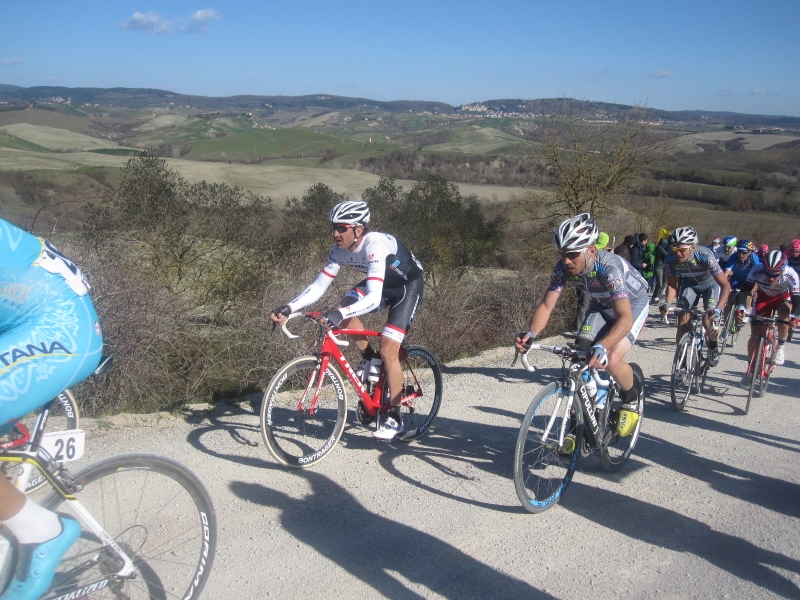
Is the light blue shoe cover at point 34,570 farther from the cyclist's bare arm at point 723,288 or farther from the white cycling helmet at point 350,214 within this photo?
the cyclist's bare arm at point 723,288

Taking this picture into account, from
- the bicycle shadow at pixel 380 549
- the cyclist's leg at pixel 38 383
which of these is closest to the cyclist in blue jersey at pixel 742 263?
the bicycle shadow at pixel 380 549

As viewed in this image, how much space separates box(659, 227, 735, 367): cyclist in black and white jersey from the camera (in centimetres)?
745

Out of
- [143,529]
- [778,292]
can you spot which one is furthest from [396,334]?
[778,292]

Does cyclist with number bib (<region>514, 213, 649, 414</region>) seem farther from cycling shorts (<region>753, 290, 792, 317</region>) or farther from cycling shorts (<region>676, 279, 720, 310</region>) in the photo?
cycling shorts (<region>753, 290, 792, 317</region>)

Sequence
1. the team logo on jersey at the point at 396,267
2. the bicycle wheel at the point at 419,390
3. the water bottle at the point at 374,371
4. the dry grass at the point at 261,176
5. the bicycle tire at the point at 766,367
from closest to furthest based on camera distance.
A: the team logo on jersey at the point at 396,267 → the water bottle at the point at 374,371 → the bicycle wheel at the point at 419,390 → the bicycle tire at the point at 766,367 → the dry grass at the point at 261,176

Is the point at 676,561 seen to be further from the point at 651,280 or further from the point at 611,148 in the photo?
the point at 611,148

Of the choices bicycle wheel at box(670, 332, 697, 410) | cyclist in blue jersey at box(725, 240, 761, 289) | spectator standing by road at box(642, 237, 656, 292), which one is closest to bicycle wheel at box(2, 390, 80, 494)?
bicycle wheel at box(670, 332, 697, 410)

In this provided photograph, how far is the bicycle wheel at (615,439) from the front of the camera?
500 cm

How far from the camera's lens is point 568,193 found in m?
21.6

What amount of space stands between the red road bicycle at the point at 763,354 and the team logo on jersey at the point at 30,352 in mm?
7557

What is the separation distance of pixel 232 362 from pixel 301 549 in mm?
4597

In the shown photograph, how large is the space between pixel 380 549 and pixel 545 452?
1.41 meters

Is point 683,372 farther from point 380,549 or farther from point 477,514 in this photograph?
point 380,549

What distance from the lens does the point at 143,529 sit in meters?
2.79
